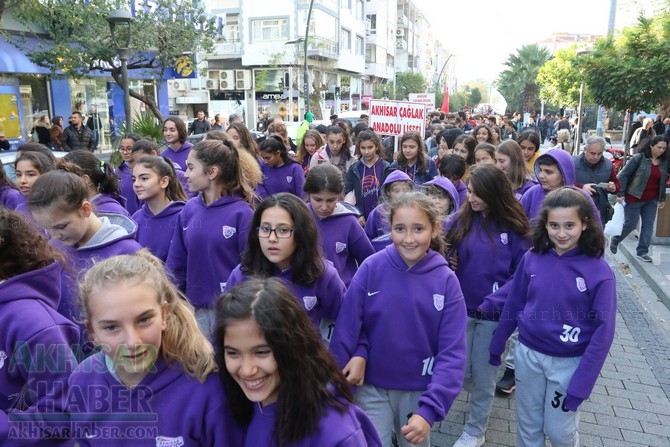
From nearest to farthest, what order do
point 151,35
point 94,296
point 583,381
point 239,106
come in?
point 94,296 < point 583,381 < point 151,35 < point 239,106

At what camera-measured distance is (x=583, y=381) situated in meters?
2.70

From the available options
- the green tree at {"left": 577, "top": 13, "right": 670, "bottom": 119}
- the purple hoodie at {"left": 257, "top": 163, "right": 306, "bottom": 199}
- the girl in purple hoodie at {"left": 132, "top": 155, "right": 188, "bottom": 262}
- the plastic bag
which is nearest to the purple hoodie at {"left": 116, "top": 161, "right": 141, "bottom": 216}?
the purple hoodie at {"left": 257, "top": 163, "right": 306, "bottom": 199}

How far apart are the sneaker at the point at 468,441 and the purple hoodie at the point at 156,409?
7.21 feet

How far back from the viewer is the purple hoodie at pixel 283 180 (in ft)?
20.2

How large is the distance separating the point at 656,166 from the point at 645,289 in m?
1.90

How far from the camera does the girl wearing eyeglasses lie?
2711mm

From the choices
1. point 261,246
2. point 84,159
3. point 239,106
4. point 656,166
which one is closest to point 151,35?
point 84,159

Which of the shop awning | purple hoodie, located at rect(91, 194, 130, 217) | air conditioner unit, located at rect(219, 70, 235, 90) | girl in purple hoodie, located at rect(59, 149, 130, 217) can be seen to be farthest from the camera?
air conditioner unit, located at rect(219, 70, 235, 90)

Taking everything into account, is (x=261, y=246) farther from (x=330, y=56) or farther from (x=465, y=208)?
(x=330, y=56)

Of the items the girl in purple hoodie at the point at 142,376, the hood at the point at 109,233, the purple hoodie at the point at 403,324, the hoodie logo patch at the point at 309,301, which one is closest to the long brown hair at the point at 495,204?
the purple hoodie at the point at 403,324

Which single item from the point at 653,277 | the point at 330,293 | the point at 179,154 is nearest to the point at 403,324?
the point at 330,293

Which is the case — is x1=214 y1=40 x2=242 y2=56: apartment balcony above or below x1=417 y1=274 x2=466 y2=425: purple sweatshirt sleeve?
above

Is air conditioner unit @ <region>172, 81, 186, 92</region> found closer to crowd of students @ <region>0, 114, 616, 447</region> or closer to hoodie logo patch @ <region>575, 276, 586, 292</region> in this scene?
crowd of students @ <region>0, 114, 616, 447</region>

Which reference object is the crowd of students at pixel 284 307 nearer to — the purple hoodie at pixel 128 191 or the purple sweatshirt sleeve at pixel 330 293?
the purple sweatshirt sleeve at pixel 330 293
